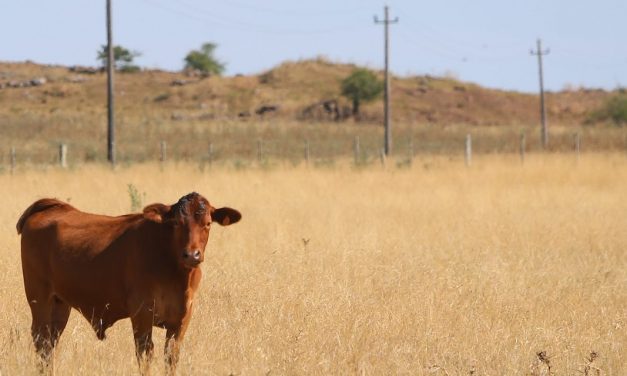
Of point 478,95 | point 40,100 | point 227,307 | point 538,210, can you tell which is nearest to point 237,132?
point 40,100

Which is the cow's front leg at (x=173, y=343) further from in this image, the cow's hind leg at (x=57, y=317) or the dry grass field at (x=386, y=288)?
the cow's hind leg at (x=57, y=317)

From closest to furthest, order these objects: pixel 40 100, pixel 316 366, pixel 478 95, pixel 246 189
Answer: pixel 316 366, pixel 246 189, pixel 40 100, pixel 478 95

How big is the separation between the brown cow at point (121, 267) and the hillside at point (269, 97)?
58.4 meters

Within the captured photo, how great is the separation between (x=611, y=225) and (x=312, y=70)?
72683mm

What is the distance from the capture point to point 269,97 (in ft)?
252

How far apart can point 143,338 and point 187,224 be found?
29.0 inches

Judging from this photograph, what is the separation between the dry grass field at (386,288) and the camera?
714 cm

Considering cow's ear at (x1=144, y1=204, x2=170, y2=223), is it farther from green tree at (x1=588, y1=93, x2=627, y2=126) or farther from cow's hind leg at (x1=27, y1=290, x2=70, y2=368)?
green tree at (x1=588, y1=93, x2=627, y2=126)

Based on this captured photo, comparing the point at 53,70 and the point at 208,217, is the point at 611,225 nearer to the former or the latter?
the point at 208,217

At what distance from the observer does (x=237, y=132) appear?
180ft

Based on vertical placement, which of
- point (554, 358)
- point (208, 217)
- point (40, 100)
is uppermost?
point (40, 100)

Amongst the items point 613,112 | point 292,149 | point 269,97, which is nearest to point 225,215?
point 292,149

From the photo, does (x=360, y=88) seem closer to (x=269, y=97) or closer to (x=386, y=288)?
(x=269, y=97)

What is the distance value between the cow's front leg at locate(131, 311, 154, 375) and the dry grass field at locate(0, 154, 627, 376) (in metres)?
0.09
